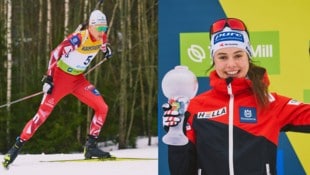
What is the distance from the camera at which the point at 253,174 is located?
6.06 feet

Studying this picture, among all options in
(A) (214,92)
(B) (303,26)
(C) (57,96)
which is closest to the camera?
(A) (214,92)

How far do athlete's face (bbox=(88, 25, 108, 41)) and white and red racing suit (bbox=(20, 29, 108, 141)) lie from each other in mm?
52

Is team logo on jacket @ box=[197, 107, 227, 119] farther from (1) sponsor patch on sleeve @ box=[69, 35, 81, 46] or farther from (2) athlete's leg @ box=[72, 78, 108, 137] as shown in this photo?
(2) athlete's leg @ box=[72, 78, 108, 137]

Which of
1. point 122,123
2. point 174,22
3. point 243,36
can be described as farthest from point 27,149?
point 243,36

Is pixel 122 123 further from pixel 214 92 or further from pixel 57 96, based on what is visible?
pixel 214 92

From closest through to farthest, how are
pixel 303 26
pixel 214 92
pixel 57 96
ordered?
pixel 214 92, pixel 303 26, pixel 57 96

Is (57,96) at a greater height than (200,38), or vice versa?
(200,38)

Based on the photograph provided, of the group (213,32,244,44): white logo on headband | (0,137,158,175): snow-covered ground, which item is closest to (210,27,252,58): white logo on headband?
(213,32,244,44): white logo on headband

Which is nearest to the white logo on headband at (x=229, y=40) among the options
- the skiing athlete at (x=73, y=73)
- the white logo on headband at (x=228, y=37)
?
the white logo on headband at (x=228, y=37)

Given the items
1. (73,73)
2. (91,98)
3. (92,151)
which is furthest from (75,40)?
(92,151)

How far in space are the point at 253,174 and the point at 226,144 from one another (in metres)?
0.13

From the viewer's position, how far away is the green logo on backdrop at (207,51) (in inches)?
138

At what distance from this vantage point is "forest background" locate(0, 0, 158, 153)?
33.0ft

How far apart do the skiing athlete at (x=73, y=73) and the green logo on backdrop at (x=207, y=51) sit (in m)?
2.71
